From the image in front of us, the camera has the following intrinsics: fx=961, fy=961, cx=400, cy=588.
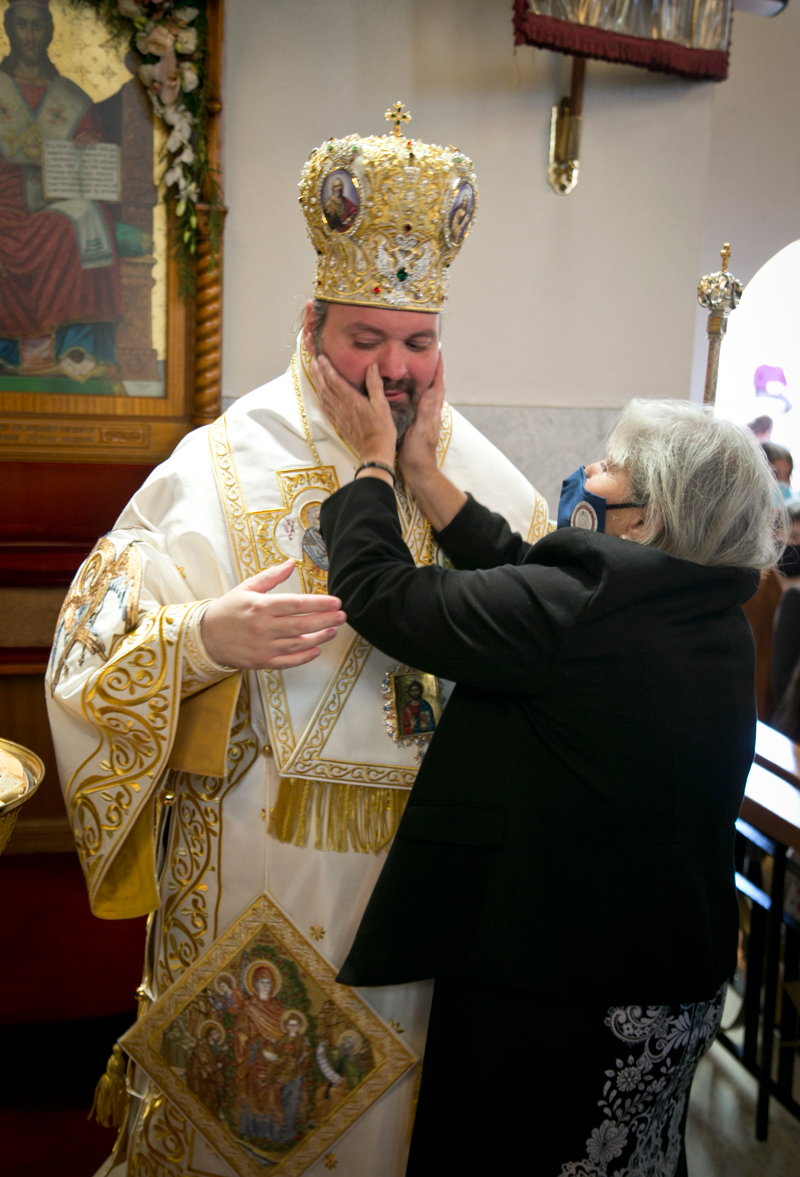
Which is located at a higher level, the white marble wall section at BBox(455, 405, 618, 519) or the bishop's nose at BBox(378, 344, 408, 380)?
the bishop's nose at BBox(378, 344, 408, 380)

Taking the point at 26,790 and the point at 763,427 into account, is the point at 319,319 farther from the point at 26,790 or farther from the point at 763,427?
the point at 763,427

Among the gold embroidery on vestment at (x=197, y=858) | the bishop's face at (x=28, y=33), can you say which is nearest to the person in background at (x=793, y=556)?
the gold embroidery on vestment at (x=197, y=858)

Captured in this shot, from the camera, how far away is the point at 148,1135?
1.89 m

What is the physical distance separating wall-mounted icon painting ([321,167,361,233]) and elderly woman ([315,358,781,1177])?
0.60 meters

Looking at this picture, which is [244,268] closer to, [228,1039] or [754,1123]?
[228,1039]

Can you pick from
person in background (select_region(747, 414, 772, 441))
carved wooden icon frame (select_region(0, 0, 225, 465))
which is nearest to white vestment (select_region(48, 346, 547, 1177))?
carved wooden icon frame (select_region(0, 0, 225, 465))

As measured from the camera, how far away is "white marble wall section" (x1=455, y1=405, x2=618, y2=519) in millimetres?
4086

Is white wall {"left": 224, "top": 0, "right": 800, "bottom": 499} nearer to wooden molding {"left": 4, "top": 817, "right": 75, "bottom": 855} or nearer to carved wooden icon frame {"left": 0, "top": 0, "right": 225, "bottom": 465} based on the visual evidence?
carved wooden icon frame {"left": 0, "top": 0, "right": 225, "bottom": 465}

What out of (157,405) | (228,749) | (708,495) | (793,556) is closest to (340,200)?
(708,495)

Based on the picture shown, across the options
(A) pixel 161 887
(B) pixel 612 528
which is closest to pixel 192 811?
(A) pixel 161 887

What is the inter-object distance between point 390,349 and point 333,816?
2.88 ft

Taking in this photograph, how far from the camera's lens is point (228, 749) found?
1.77 m

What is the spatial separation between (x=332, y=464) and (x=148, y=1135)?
1.37 meters

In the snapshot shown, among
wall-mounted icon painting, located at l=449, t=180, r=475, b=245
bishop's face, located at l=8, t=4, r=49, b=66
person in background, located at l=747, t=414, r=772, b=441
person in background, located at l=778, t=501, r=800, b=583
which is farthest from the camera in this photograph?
person in background, located at l=747, t=414, r=772, b=441
